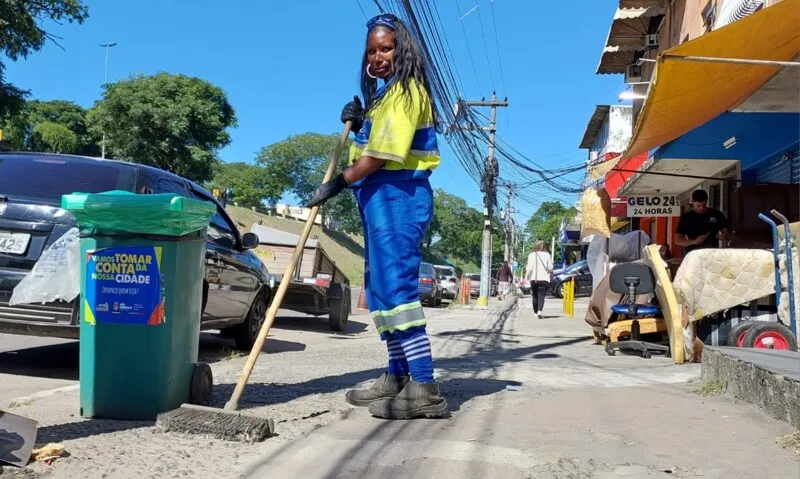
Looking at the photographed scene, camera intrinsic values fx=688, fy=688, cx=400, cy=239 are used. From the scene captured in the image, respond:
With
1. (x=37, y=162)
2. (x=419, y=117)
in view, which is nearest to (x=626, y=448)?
(x=419, y=117)

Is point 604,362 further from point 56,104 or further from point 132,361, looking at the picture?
point 56,104

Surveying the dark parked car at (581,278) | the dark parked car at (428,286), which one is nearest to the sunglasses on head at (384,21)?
the dark parked car at (428,286)

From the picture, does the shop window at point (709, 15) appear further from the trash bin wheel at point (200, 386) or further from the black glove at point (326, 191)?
the trash bin wheel at point (200, 386)

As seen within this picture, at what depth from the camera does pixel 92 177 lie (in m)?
5.08

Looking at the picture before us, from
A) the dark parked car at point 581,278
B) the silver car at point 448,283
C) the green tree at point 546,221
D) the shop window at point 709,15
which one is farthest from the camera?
the green tree at point 546,221

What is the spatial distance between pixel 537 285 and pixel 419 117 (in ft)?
43.7

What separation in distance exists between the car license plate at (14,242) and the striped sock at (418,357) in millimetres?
2802

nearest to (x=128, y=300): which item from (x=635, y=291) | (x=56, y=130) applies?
(x=635, y=291)

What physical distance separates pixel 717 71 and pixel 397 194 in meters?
3.75

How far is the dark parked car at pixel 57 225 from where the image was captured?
4.54 m

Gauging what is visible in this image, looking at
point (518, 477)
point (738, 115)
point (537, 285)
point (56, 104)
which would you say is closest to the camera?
point (518, 477)

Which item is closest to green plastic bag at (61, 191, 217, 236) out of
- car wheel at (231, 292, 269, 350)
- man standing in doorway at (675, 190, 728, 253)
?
car wheel at (231, 292, 269, 350)

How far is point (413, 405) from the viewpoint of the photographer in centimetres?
352

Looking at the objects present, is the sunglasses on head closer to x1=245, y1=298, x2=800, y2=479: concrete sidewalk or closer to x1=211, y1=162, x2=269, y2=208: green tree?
x1=245, y1=298, x2=800, y2=479: concrete sidewalk
